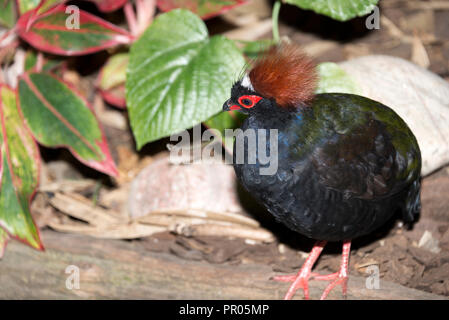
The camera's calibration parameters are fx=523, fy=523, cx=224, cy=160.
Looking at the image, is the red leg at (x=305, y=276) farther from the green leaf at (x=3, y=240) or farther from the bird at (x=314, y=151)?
the green leaf at (x=3, y=240)

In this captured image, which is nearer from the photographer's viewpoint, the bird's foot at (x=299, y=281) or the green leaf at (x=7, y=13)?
the bird's foot at (x=299, y=281)

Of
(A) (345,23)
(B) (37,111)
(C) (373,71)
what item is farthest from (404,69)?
(B) (37,111)

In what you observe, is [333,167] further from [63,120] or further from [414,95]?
[63,120]

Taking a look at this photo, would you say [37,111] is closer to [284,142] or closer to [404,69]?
[284,142]

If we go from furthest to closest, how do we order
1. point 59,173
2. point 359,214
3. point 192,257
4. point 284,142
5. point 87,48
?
point 59,173
point 87,48
point 192,257
point 359,214
point 284,142
